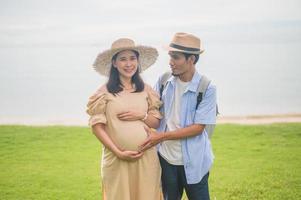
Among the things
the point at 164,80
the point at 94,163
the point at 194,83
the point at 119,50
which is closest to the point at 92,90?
the point at 94,163

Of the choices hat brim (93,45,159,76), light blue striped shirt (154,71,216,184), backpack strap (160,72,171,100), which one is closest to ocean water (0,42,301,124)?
hat brim (93,45,159,76)

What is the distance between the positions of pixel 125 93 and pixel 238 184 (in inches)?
108

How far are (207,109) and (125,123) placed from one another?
2.01ft

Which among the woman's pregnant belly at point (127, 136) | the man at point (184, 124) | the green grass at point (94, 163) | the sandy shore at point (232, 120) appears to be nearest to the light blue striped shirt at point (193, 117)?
the man at point (184, 124)

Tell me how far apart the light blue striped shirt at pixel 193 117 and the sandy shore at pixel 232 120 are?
6283mm

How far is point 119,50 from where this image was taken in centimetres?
377

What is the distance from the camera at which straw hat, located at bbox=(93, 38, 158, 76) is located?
3754 mm

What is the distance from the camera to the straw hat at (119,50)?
12.3 feet

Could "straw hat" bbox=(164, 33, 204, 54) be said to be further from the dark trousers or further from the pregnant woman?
the dark trousers

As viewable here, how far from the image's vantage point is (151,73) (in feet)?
53.2

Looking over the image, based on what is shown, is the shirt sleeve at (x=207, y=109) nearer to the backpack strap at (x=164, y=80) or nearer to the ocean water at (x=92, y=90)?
the backpack strap at (x=164, y=80)

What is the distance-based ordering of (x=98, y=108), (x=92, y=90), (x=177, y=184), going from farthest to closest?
(x=92, y=90) < (x=177, y=184) < (x=98, y=108)

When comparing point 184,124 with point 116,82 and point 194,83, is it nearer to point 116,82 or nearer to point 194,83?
point 194,83

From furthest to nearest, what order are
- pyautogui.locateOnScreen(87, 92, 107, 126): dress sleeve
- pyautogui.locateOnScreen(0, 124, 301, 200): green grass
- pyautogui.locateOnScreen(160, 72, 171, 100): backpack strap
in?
pyautogui.locateOnScreen(0, 124, 301, 200): green grass < pyautogui.locateOnScreen(160, 72, 171, 100): backpack strap < pyautogui.locateOnScreen(87, 92, 107, 126): dress sleeve
